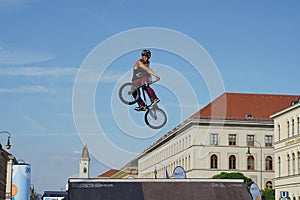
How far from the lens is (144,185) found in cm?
1573

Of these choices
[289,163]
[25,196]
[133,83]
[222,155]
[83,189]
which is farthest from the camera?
[222,155]

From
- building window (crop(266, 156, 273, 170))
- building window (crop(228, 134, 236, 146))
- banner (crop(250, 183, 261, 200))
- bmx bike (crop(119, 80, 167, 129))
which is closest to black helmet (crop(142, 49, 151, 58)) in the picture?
bmx bike (crop(119, 80, 167, 129))

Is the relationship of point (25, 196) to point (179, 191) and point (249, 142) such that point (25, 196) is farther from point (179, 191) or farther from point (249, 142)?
point (249, 142)

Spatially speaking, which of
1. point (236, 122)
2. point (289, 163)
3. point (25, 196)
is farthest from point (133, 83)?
point (236, 122)

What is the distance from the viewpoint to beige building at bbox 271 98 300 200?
83.6m

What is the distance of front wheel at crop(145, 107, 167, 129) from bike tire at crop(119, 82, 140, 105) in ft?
1.36

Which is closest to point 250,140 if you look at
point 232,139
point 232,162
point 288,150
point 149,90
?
point 232,139

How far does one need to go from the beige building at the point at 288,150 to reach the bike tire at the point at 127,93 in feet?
239

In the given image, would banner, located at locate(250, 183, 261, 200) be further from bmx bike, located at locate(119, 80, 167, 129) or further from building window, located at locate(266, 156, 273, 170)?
building window, located at locate(266, 156, 273, 170)

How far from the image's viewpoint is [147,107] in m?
12.6

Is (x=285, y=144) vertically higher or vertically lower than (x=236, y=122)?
lower

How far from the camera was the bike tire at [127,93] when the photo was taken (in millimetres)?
12562

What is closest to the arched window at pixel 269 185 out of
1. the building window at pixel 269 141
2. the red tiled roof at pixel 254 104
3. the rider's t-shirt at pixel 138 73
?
the building window at pixel 269 141

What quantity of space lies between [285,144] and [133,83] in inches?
3120
